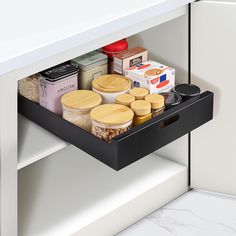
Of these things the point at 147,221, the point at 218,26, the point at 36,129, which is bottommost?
the point at 147,221

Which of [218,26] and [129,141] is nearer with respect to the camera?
[129,141]

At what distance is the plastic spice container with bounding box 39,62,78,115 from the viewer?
151 cm

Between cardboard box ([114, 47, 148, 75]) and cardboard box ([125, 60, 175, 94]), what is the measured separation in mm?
15

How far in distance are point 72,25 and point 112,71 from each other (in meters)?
0.35

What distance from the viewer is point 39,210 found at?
159cm

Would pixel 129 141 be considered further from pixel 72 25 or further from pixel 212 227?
pixel 212 227

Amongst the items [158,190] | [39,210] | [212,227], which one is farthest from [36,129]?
[212,227]

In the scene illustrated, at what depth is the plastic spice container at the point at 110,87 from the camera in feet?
5.05

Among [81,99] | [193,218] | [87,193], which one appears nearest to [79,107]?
[81,99]

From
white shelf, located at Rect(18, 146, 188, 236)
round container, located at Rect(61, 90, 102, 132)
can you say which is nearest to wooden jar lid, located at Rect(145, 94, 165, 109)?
round container, located at Rect(61, 90, 102, 132)

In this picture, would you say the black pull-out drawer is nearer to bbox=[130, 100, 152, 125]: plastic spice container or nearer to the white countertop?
bbox=[130, 100, 152, 125]: plastic spice container

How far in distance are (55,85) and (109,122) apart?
0.16 m

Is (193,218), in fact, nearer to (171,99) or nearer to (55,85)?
(171,99)

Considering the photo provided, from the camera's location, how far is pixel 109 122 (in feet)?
4.71
